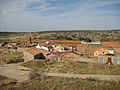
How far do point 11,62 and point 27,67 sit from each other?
29.8 ft

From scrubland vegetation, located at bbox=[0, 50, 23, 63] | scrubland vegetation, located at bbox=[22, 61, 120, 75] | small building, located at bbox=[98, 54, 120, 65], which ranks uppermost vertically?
small building, located at bbox=[98, 54, 120, 65]

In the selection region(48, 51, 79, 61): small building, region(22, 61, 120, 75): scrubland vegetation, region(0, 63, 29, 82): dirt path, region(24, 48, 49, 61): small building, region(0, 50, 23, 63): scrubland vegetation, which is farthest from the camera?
region(0, 50, 23, 63): scrubland vegetation

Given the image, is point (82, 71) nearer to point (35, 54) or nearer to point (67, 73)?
point (67, 73)

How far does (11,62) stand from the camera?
1318 inches

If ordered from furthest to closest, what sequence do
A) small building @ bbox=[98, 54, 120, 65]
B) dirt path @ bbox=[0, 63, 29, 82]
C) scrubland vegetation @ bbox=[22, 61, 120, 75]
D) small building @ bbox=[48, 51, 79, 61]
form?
1. small building @ bbox=[48, 51, 79, 61]
2. small building @ bbox=[98, 54, 120, 65]
3. scrubland vegetation @ bbox=[22, 61, 120, 75]
4. dirt path @ bbox=[0, 63, 29, 82]

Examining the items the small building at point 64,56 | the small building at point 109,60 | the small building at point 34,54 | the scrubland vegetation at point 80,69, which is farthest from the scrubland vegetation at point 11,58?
the small building at point 109,60

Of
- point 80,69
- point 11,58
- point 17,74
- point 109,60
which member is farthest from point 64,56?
point 11,58

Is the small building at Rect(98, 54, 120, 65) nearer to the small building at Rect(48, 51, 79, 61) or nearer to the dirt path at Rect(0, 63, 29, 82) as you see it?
the small building at Rect(48, 51, 79, 61)

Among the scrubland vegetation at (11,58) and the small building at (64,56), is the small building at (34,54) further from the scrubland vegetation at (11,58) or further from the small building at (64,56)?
the scrubland vegetation at (11,58)

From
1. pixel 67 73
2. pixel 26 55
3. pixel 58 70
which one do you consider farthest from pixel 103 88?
pixel 26 55

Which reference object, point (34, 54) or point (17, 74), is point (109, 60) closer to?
point (34, 54)

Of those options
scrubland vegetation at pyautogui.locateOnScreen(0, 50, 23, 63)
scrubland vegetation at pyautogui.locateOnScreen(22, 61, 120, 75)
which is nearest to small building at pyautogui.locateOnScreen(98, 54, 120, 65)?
scrubland vegetation at pyautogui.locateOnScreen(22, 61, 120, 75)

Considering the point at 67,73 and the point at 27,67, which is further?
the point at 27,67

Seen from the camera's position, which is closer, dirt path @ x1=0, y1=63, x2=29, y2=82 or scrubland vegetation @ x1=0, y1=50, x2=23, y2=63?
dirt path @ x1=0, y1=63, x2=29, y2=82
